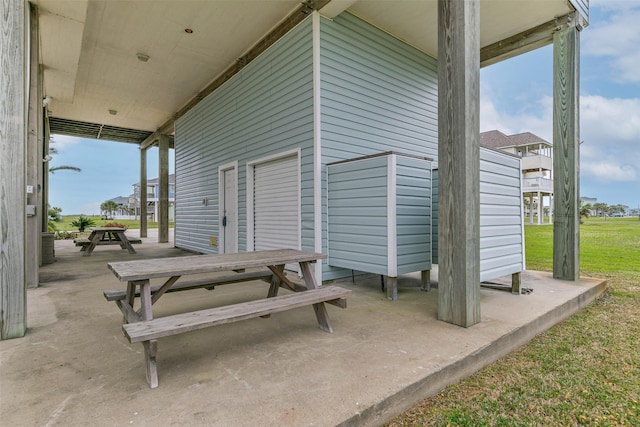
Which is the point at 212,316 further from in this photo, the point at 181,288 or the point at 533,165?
the point at 533,165

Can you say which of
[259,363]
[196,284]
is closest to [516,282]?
[259,363]

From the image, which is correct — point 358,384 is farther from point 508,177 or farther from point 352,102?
point 352,102

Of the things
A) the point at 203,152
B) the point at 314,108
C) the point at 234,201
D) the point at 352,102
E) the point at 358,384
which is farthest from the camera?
the point at 203,152

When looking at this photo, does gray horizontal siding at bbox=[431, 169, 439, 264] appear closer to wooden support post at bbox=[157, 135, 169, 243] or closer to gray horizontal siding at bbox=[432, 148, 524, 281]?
gray horizontal siding at bbox=[432, 148, 524, 281]

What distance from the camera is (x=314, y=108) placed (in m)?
4.13

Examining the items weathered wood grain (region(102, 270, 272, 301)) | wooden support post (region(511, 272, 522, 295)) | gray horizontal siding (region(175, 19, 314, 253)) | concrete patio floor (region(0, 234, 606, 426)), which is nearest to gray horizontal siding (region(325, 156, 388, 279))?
gray horizontal siding (region(175, 19, 314, 253))

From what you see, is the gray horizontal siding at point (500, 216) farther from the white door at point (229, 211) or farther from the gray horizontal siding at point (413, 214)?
the white door at point (229, 211)

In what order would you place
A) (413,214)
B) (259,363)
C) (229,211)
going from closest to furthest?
(259,363)
(413,214)
(229,211)

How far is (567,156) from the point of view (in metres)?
4.15

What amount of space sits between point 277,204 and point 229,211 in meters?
1.84

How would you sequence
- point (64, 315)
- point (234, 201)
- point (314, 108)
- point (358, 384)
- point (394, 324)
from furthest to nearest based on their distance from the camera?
1. point (234, 201)
2. point (314, 108)
3. point (64, 315)
4. point (394, 324)
5. point (358, 384)

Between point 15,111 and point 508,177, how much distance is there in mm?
4537

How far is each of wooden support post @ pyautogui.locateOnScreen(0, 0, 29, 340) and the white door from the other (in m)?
3.77

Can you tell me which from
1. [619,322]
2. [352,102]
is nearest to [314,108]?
[352,102]
